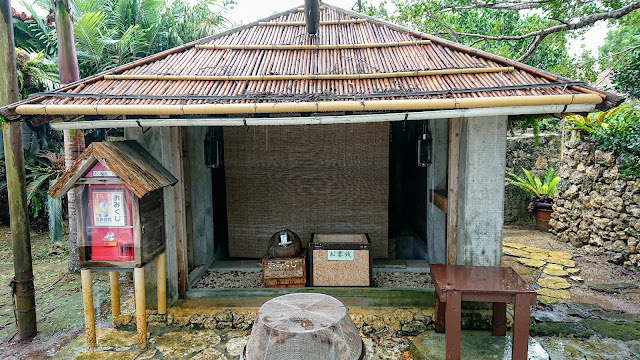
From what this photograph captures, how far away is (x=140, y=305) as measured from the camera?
468cm

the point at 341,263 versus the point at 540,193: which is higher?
the point at 540,193

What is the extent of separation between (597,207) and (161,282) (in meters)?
9.34

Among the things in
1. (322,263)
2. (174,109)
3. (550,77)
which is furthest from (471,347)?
(174,109)

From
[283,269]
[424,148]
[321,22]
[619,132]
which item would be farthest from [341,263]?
[619,132]

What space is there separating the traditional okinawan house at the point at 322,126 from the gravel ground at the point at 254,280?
1.07 feet

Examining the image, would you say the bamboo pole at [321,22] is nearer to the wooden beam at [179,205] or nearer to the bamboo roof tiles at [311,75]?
the bamboo roof tiles at [311,75]

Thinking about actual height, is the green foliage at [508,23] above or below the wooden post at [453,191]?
above

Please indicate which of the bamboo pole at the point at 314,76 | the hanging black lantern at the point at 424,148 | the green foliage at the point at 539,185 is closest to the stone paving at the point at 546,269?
the green foliage at the point at 539,185

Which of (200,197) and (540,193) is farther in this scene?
(540,193)

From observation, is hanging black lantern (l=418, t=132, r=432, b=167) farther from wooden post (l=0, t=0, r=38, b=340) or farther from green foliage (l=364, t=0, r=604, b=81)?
wooden post (l=0, t=0, r=38, b=340)

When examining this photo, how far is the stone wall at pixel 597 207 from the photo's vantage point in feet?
26.8

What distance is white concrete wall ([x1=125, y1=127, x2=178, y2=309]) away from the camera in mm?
5230

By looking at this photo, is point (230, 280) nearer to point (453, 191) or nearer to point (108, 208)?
point (108, 208)

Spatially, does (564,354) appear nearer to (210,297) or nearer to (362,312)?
(362,312)
